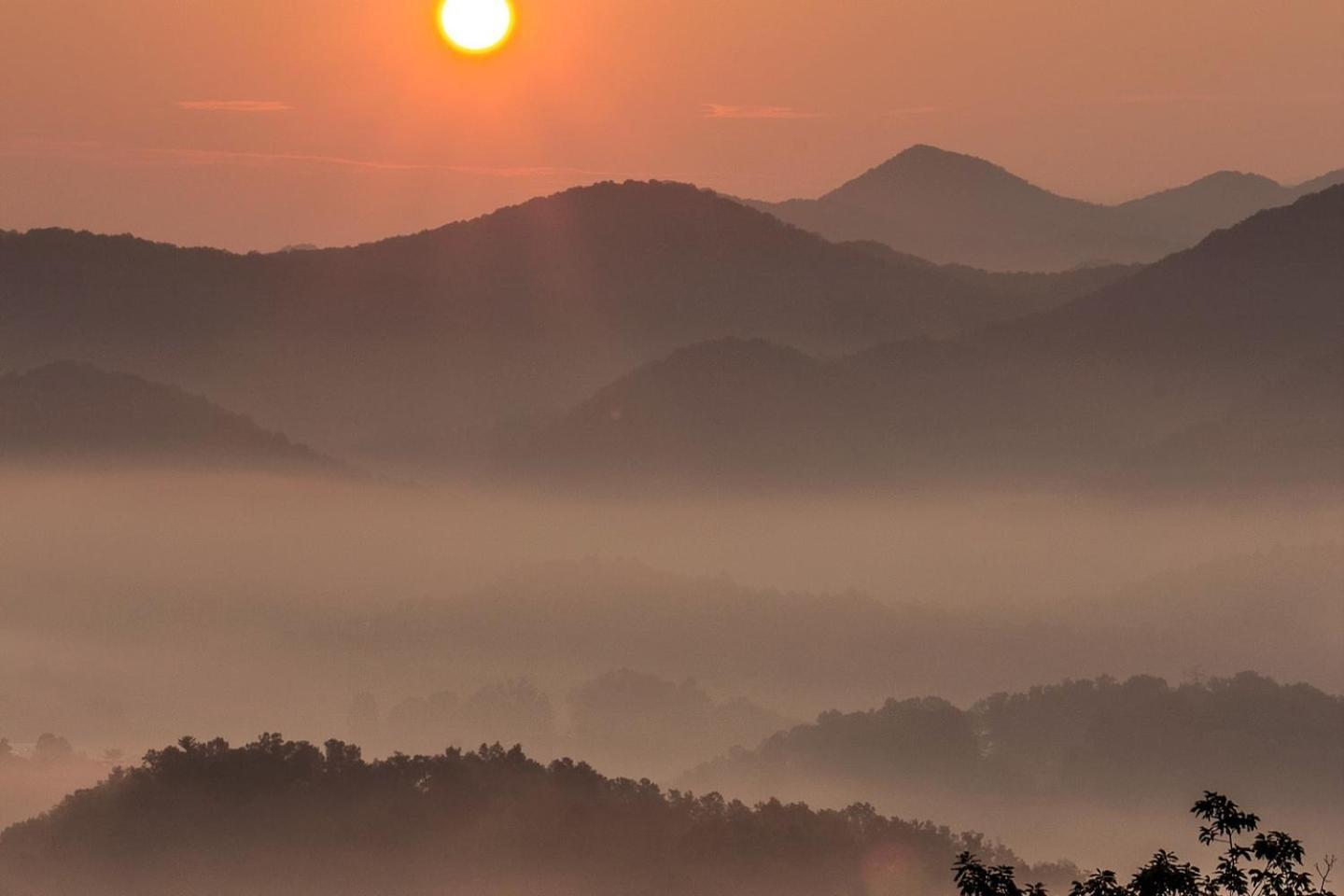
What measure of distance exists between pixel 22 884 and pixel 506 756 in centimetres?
3205

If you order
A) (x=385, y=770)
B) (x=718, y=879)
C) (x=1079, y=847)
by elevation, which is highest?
(x=1079, y=847)

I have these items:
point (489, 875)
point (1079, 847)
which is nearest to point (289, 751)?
point (489, 875)

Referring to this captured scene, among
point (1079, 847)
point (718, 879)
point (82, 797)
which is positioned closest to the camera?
point (718, 879)

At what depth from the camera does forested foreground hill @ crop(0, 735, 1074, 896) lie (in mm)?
132500

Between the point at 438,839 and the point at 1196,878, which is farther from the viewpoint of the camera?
the point at 438,839

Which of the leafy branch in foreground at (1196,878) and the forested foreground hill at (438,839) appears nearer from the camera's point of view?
the leafy branch in foreground at (1196,878)

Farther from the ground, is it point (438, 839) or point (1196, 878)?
point (438, 839)

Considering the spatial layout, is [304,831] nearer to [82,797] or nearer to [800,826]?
[82,797]

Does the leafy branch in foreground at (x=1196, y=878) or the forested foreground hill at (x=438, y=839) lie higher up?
the forested foreground hill at (x=438, y=839)

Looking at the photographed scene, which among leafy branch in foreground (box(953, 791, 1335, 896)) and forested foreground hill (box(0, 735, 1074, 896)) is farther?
forested foreground hill (box(0, 735, 1074, 896))

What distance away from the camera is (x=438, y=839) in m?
136

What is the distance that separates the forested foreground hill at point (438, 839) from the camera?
435ft

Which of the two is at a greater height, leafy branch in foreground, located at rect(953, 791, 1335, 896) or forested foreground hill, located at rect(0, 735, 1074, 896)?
forested foreground hill, located at rect(0, 735, 1074, 896)

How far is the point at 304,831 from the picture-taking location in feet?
452
